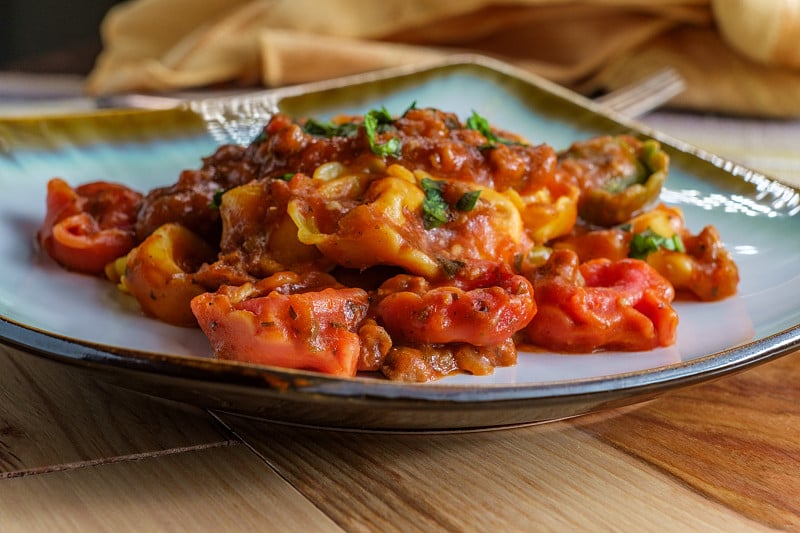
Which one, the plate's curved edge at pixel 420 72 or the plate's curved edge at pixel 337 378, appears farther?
the plate's curved edge at pixel 420 72

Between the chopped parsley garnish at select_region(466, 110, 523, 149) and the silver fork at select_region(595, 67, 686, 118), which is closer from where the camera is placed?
the chopped parsley garnish at select_region(466, 110, 523, 149)

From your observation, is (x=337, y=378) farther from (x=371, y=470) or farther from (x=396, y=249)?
(x=396, y=249)

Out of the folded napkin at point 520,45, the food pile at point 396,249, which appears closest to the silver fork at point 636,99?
the folded napkin at point 520,45

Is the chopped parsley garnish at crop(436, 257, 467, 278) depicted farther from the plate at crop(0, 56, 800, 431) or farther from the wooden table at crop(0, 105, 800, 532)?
the wooden table at crop(0, 105, 800, 532)

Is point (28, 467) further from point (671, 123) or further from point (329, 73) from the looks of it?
point (671, 123)

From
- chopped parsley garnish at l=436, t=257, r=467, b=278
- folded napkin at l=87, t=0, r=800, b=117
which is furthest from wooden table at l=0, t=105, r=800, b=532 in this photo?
folded napkin at l=87, t=0, r=800, b=117

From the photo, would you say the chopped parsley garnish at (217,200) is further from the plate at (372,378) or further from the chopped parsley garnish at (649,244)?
the chopped parsley garnish at (649,244)
